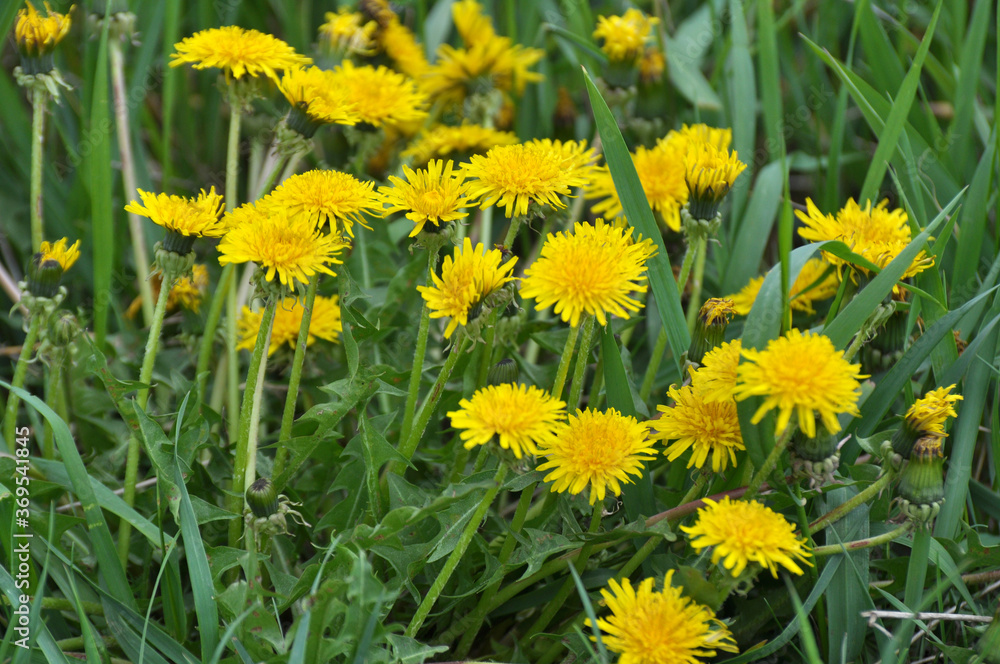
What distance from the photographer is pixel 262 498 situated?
1.23m

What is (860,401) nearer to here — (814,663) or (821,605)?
(821,605)

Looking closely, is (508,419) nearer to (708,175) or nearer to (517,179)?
(517,179)

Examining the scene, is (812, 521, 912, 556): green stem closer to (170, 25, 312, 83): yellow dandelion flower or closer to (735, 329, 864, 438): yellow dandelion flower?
(735, 329, 864, 438): yellow dandelion flower

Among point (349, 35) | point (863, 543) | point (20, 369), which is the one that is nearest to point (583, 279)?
point (863, 543)

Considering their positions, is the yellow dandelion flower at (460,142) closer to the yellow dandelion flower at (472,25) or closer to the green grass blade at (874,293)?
the yellow dandelion flower at (472,25)

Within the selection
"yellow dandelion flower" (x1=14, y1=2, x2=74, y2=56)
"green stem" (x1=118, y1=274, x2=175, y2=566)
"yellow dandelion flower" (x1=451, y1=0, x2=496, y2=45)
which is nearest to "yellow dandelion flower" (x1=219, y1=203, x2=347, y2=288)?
"green stem" (x1=118, y1=274, x2=175, y2=566)

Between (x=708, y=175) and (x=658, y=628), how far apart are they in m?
0.77

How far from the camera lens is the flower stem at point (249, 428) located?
51.9 inches

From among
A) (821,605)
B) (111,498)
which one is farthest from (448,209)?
(821,605)

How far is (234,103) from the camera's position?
1.63 m

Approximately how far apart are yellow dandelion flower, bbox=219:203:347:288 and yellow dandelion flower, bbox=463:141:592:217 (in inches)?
9.3

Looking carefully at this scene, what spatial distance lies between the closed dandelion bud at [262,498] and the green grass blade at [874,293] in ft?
2.95

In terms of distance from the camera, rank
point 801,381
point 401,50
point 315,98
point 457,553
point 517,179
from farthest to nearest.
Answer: point 401,50
point 315,98
point 517,179
point 457,553
point 801,381

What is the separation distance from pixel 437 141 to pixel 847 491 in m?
1.21
